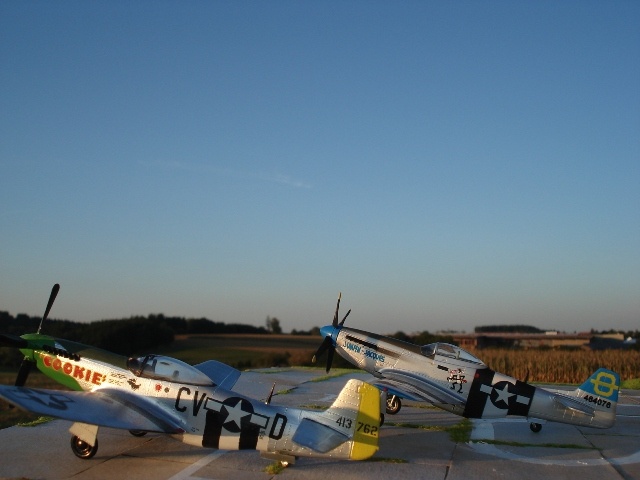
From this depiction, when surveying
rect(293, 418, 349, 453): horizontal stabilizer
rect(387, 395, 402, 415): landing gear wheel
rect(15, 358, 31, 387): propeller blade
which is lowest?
rect(387, 395, 402, 415): landing gear wheel

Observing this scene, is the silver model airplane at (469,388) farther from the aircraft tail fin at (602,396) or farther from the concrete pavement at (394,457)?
the concrete pavement at (394,457)

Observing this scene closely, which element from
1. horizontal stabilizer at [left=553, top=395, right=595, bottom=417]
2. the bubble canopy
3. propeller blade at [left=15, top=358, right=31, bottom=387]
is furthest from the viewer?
horizontal stabilizer at [left=553, top=395, right=595, bottom=417]

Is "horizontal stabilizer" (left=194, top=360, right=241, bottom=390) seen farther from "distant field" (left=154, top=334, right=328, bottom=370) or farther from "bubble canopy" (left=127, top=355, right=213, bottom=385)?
"distant field" (left=154, top=334, right=328, bottom=370)

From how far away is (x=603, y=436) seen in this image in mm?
10930

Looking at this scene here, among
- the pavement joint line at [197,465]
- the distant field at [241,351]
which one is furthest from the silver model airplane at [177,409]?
the distant field at [241,351]

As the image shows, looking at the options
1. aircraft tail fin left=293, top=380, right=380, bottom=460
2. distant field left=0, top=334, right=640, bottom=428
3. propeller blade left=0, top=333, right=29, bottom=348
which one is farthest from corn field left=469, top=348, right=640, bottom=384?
propeller blade left=0, top=333, right=29, bottom=348

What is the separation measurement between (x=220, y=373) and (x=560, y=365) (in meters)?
18.1

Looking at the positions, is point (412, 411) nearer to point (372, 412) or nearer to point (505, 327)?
point (372, 412)

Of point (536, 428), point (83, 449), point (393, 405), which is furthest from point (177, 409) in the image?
point (536, 428)

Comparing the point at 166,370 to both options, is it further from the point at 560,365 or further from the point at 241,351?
the point at 241,351

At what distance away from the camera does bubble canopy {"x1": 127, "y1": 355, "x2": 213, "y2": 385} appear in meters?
8.74

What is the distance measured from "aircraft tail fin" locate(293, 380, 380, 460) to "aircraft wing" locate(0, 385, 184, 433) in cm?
195

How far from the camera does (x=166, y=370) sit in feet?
29.1

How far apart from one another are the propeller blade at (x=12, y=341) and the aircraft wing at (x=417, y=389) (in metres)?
6.74
